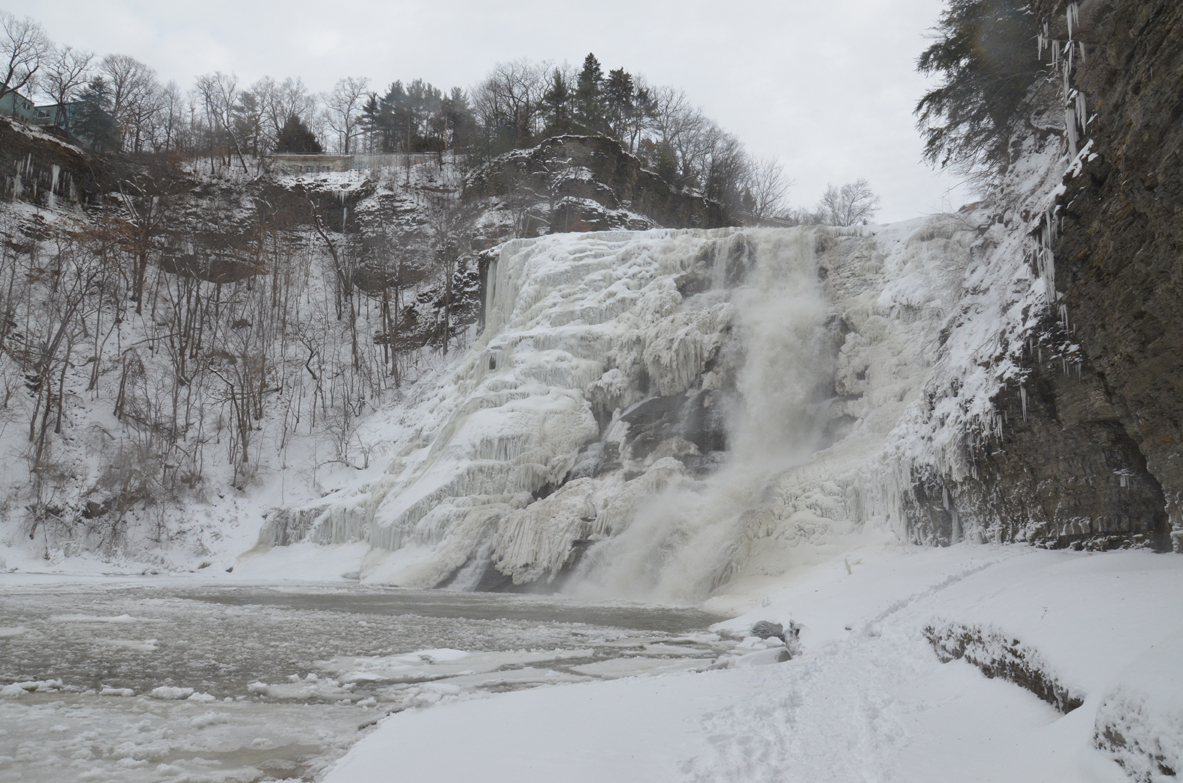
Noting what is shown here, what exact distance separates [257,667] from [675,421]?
11508 mm

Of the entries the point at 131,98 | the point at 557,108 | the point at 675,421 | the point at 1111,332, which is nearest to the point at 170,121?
the point at 131,98

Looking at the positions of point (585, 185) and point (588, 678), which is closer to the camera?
point (588, 678)

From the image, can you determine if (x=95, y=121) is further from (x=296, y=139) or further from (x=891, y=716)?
(x=891, y=716)

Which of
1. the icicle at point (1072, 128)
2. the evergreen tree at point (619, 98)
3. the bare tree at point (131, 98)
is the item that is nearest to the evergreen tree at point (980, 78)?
the icicle at point (1072, 128)

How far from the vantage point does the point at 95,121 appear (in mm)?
36062

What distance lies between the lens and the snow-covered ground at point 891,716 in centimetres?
281

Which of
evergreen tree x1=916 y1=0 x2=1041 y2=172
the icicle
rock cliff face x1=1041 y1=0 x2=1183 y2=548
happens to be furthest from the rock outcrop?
rock cliff face x1=1041 y1=0 x2=1183 y2=548

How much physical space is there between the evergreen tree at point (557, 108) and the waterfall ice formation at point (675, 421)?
16.0 meters

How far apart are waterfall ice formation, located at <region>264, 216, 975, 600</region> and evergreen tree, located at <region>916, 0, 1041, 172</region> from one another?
9.39 ft

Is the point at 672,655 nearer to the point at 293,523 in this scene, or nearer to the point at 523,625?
the point at 523,625

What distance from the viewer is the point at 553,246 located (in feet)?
77.3

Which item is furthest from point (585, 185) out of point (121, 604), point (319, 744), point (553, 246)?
point (319, 744)

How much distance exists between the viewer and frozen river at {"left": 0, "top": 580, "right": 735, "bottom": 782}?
13.2ft

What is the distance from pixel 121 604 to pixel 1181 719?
482 inches
